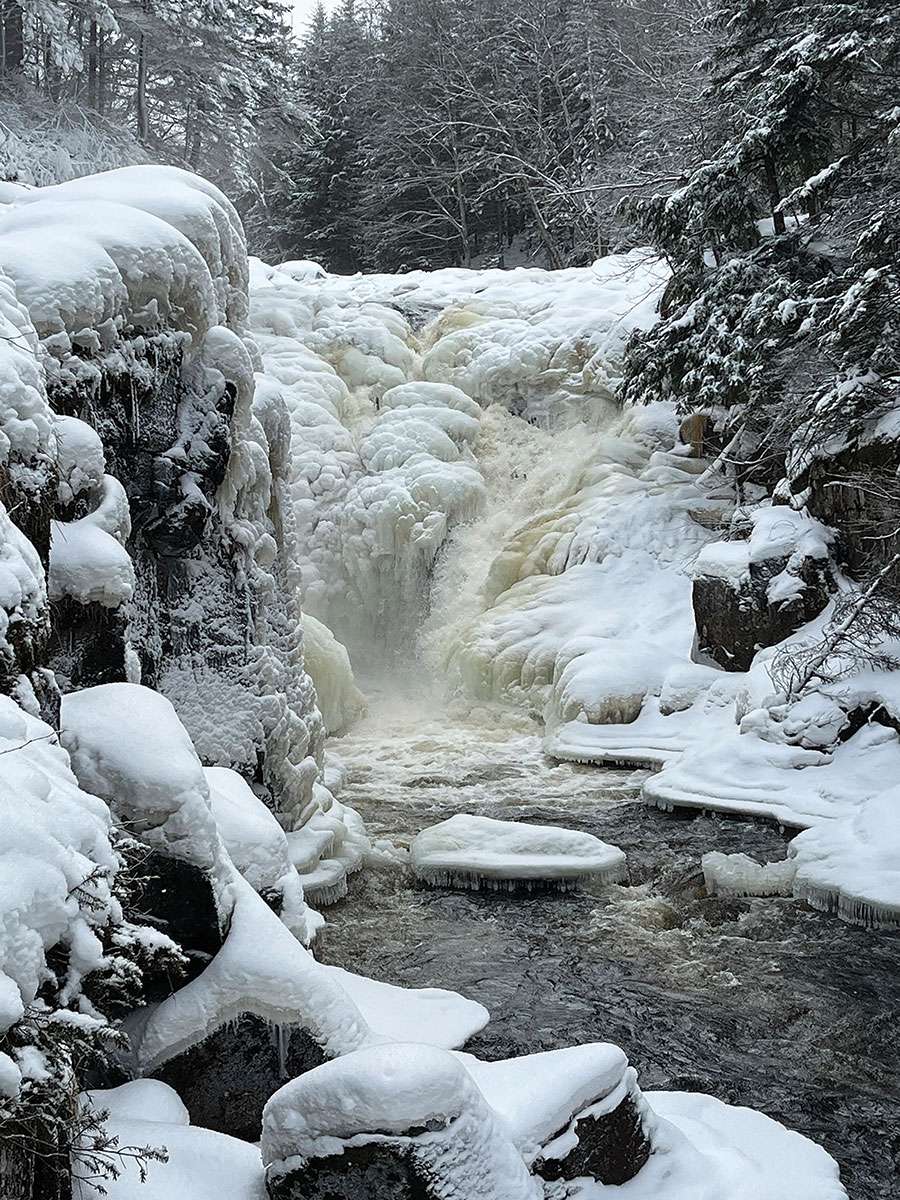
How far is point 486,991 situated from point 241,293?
15.1ft

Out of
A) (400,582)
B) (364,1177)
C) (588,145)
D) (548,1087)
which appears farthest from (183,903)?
(588,145)

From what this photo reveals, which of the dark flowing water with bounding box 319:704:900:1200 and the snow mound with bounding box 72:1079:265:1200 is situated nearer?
the snow mound with bounding box 72:1079:265:1200

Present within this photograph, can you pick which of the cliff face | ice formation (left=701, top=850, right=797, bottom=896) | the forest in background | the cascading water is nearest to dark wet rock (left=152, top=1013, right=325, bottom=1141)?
the cliff face

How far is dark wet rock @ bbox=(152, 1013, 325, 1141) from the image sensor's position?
13.4ft

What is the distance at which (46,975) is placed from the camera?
2.63m

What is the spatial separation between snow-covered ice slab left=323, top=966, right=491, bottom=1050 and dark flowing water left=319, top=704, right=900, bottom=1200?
10cm

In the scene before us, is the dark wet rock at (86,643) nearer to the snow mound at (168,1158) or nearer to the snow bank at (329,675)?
the snow mound at (168,1158)

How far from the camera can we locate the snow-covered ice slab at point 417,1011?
549 centimetres

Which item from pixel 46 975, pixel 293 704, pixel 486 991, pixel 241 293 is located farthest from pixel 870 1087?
pixel 241 293

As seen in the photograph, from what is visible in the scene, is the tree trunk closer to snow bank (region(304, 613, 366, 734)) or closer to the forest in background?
the forest in background

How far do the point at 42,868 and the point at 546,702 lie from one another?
9291mm

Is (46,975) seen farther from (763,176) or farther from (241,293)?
(763,176)

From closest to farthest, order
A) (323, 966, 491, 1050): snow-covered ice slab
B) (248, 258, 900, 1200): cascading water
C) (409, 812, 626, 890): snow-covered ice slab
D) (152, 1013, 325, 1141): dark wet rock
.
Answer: (152, 1013, 325, 1141): dark wet rock, (323, 966, 491, 1050): snow-covered ice slab, (248, 258, 900, 1200): cascading water, (409, 812, 626, 890): snow-covered ice slab

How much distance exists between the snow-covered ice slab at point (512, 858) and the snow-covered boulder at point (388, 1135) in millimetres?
4198
